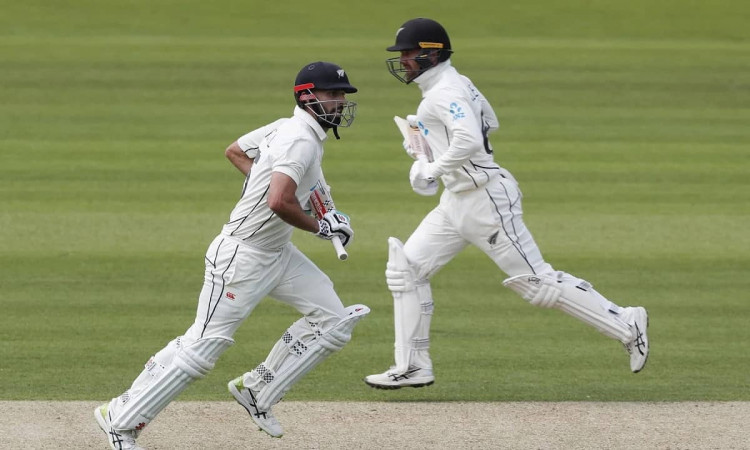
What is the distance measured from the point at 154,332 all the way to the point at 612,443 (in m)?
3.79

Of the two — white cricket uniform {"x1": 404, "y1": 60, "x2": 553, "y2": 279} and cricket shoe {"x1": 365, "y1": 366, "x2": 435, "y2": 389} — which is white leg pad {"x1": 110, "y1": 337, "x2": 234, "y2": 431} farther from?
white cricket uniform {"x1": 404, "y1": 60, "x2": 553, "y2": 279}

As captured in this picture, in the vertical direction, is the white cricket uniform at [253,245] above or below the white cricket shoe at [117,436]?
above

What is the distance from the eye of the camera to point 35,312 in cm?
964

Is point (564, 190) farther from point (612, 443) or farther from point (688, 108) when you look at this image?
point (612, 443)

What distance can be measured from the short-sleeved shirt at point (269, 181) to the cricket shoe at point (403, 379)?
5.04 feet

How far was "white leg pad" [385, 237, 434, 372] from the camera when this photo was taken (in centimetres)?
778

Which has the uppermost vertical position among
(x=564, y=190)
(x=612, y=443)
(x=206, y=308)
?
(x=206, y=308)

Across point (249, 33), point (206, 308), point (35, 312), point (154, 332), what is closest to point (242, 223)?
point (206, 308)

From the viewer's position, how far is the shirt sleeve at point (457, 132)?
7.41 m

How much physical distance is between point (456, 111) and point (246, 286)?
1.82 m

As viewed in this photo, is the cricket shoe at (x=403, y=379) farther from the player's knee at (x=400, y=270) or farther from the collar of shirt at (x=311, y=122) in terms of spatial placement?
the collar of shirt at (x=311, y=122)

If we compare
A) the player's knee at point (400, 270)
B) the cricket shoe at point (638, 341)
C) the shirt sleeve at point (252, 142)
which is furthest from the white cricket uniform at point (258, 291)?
the cricket shoe at point (638, 341)

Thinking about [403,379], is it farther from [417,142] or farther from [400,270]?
[417,142]

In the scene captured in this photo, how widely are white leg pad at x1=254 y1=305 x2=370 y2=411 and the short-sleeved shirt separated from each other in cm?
49
